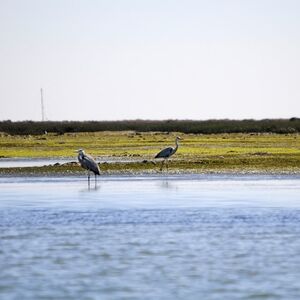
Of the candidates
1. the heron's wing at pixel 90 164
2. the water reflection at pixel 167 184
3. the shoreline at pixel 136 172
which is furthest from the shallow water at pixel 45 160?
the water reflection at pixel 167 184

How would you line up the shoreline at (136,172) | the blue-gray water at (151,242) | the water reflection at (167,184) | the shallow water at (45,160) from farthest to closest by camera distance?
the shallow water at (45,160) → the shoreline at (136,172) → the water reflection at (167,184) → the blue-gray water at (151,242)

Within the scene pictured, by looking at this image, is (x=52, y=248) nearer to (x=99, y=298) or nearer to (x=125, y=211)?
(x=99, y=298)

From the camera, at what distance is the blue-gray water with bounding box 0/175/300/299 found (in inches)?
566

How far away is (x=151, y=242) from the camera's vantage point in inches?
728

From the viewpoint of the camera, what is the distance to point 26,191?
1172 inches

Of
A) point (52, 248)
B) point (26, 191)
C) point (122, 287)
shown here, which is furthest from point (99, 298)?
point (26, 191)

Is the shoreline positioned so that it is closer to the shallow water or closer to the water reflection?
the water reflection

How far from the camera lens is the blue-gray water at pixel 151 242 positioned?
14375 millimetres

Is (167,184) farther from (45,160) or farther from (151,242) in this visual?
(45,160)

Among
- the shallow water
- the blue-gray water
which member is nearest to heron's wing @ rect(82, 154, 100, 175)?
the blue-gray water

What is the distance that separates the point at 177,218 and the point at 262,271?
270 inches

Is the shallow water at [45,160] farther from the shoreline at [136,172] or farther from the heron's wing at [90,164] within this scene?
the heron's wing at [90,164]

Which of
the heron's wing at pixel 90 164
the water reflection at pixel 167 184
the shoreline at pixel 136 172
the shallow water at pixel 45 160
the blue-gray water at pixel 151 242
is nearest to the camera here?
the blue-gray water at pixel 151 242

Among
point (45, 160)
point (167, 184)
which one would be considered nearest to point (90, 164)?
point (167, 184)
